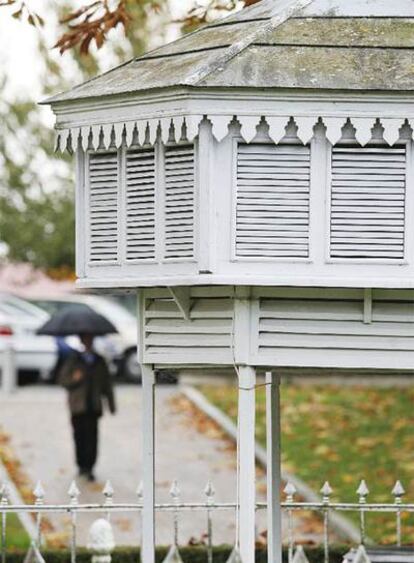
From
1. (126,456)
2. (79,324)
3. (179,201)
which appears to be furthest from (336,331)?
(126,456)

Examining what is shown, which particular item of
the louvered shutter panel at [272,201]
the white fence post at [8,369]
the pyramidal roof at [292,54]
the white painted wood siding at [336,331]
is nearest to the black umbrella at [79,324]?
the white fence post at [8,369]

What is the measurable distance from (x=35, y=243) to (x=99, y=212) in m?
33.2

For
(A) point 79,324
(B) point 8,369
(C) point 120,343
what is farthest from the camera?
(C) point 120,343

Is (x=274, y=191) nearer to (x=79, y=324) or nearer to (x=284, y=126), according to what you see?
(x=284, y=126)

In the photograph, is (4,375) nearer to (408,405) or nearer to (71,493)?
(408,405)

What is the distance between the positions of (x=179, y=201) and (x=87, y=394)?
10189 millimetres

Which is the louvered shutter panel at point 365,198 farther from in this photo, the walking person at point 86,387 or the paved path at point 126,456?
the walking person at point 86,387

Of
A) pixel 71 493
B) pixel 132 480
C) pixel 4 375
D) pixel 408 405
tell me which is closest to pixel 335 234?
pixel 71 493

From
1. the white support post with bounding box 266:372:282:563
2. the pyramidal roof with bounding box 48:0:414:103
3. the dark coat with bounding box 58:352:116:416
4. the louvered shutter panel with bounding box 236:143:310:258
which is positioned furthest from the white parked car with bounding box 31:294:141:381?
the louvered shutter panel with bounding box 236:143:310:258

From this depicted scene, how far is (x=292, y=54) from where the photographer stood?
8.16 m

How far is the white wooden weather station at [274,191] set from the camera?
7973 mm

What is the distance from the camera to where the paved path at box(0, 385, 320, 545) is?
1602 centimetres

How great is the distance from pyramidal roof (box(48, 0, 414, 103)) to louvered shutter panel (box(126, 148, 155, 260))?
40 cm

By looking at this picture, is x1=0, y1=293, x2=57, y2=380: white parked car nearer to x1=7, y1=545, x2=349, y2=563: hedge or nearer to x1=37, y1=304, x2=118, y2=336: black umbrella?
x1=37, y1=304, x2=118, y2=336: black umbrella
